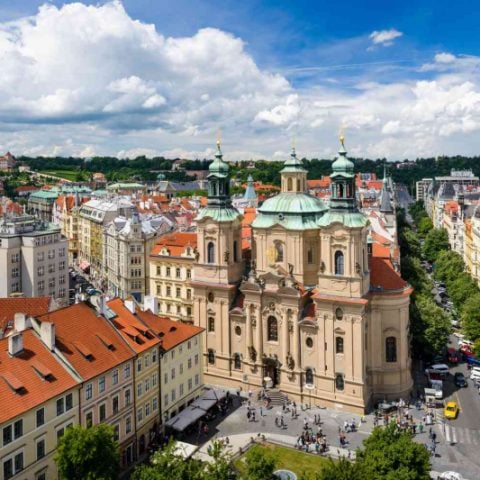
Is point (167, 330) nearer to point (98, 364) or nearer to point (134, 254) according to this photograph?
point (98, 364)

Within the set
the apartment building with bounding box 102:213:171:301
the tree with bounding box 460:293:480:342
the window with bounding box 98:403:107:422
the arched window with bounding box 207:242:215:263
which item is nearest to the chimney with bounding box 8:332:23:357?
the window with bounding box 98:403:107:422

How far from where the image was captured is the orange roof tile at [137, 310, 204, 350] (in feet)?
187

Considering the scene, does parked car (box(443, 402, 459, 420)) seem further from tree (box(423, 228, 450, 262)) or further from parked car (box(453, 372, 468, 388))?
tree (box(423, 228, 450, 262))

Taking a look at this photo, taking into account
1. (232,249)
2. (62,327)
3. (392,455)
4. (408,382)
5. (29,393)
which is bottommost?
(408,382)

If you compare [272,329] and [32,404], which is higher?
[32,404]

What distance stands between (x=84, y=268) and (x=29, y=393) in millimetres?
101980

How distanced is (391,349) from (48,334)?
37.4 meters

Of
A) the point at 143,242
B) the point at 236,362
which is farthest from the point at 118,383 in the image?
the point at 143,242

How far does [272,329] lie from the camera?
65938 mm

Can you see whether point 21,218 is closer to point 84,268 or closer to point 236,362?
point 84,268

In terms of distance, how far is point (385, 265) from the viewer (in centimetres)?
6575

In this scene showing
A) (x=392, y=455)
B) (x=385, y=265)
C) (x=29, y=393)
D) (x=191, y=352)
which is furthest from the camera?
(x=385, y=265)

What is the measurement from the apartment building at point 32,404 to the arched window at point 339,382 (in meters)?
29.0

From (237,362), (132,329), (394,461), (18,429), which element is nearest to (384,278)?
(237,362)
